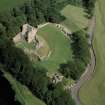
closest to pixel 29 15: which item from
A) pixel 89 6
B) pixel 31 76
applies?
pixel 89 6

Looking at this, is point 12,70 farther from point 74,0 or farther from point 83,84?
point 74,0

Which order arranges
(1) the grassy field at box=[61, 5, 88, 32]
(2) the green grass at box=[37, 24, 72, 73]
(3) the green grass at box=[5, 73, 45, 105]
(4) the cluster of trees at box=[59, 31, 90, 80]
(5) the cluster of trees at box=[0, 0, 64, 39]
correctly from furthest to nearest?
(1) the grassy field at box=[61, 5, 88, 32]
(5) the cluster of trees at box=[0, 0, 64, 39]
(2) the green grass at box=[37, 24, 72, 73]
(4) the cluster of trees at box=[59, 31, 90, 80]
(3) the green grass at box=[5, 73, 45, 105]

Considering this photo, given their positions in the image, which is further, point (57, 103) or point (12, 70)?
point (12, 70)

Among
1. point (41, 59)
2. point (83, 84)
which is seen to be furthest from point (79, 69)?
point (41, 59)

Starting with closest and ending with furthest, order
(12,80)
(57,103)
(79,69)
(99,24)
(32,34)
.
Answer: (57,103), (12,80), (79,69), (32,34), (99,24)

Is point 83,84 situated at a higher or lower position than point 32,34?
lower

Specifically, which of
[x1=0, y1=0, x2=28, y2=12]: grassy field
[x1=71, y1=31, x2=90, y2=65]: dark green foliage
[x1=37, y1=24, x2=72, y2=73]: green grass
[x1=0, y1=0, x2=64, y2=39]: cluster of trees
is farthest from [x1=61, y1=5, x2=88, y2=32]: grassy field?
[x1=0, y1=0, x2=28, y2=12]: grassy field

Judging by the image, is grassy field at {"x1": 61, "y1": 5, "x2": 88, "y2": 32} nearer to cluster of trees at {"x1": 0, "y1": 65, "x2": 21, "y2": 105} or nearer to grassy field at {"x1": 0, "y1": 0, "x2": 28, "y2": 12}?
grassy field at {"x1": 0, "y1": 0, "x2": 28, "y2": 12}
